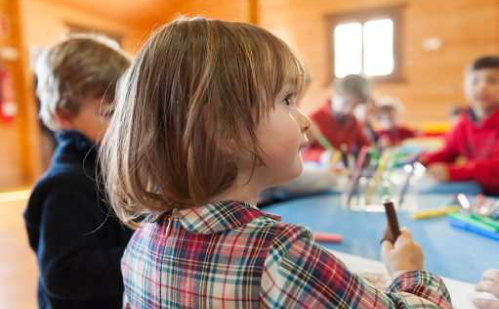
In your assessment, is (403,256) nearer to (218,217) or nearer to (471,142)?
(218,217)

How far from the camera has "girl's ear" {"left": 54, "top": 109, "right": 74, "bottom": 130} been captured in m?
0.79

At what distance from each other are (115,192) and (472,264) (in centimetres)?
50

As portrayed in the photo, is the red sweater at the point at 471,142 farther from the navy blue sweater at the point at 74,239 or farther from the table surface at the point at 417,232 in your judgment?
the navy blue sweater at the point at 74,239

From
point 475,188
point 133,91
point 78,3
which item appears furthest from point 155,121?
point 78,3

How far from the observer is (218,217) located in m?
0.41

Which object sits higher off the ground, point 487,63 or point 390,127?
point 487,63

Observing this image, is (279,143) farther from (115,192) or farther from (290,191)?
(290,191)

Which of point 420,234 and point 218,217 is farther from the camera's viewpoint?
point 420,234

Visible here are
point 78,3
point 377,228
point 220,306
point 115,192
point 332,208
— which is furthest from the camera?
point 78,3

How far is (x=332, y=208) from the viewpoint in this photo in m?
0.93

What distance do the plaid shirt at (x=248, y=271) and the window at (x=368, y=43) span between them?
4632 millimetres

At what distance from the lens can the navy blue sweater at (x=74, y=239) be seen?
656 mm

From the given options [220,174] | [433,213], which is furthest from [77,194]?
[433,213]

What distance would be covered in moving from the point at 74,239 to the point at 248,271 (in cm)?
40
